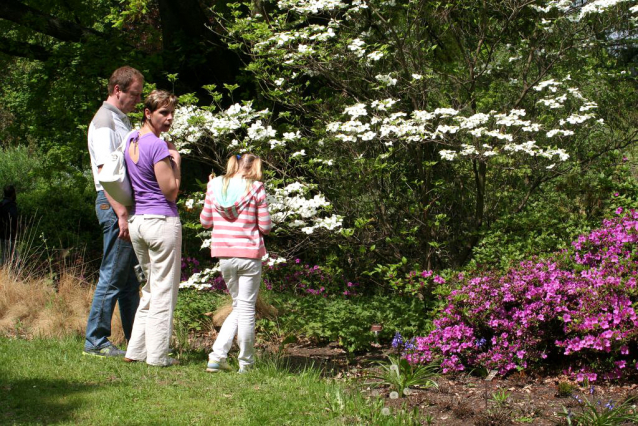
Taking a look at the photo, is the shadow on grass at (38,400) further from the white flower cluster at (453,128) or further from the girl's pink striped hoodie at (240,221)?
the white flower cluster at (453,128)

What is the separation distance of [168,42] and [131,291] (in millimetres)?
5806

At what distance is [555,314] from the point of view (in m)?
5.38

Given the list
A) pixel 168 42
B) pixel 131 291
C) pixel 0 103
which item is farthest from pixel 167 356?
pixel 0 103

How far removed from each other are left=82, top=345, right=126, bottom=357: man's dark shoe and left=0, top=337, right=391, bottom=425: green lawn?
0.10 meters

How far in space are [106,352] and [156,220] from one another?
3.95 feet

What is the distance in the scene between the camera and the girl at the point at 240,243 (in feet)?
16.3

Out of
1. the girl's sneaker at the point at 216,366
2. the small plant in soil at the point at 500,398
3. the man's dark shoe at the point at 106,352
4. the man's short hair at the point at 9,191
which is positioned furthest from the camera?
the man's short hair at the point at 9,191

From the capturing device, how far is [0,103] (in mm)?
29219

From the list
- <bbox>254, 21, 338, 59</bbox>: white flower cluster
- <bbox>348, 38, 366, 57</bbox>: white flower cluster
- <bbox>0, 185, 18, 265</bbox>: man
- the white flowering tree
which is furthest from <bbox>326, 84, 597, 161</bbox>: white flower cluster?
<bbox>0, 185, 18, 265</bbox>: man

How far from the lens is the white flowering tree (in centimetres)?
705

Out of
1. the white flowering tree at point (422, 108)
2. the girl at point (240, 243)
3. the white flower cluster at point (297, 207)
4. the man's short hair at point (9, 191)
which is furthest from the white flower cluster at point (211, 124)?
the man's short hair at point (9, 191)

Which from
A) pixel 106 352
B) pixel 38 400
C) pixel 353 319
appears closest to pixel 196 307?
pixel 353 319

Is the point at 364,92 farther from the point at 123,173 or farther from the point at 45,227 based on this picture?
the point at 45,227

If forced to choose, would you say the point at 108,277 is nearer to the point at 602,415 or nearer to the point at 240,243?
the point at 240,243
